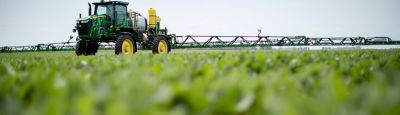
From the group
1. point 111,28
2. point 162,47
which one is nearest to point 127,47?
point 111,28

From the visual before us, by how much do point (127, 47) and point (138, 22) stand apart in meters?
2.06

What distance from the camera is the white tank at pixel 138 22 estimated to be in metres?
13.1

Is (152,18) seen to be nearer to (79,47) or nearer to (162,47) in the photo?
(162,47)

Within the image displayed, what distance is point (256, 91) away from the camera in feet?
3.15

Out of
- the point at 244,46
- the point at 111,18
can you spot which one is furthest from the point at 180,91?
the point at 244,46

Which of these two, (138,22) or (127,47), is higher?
(138,22)

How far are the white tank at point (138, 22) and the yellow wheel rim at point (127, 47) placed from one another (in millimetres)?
1475

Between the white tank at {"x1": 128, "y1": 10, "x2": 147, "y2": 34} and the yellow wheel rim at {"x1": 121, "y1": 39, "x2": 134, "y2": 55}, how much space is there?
148cm

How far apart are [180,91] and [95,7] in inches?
485

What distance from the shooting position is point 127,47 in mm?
11617

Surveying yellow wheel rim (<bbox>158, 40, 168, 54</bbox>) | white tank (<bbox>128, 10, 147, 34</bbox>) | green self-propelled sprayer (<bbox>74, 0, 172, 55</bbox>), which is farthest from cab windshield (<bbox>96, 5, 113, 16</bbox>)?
yellow wheel rim (<bbox>158, 40, 168, 54</bbox>)

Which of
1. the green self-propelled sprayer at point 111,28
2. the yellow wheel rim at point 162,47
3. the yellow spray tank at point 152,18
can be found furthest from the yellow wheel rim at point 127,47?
the yellow spray tank at point 152,18

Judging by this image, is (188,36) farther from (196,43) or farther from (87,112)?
(87,112)

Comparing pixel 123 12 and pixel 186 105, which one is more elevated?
pixel 123 12
